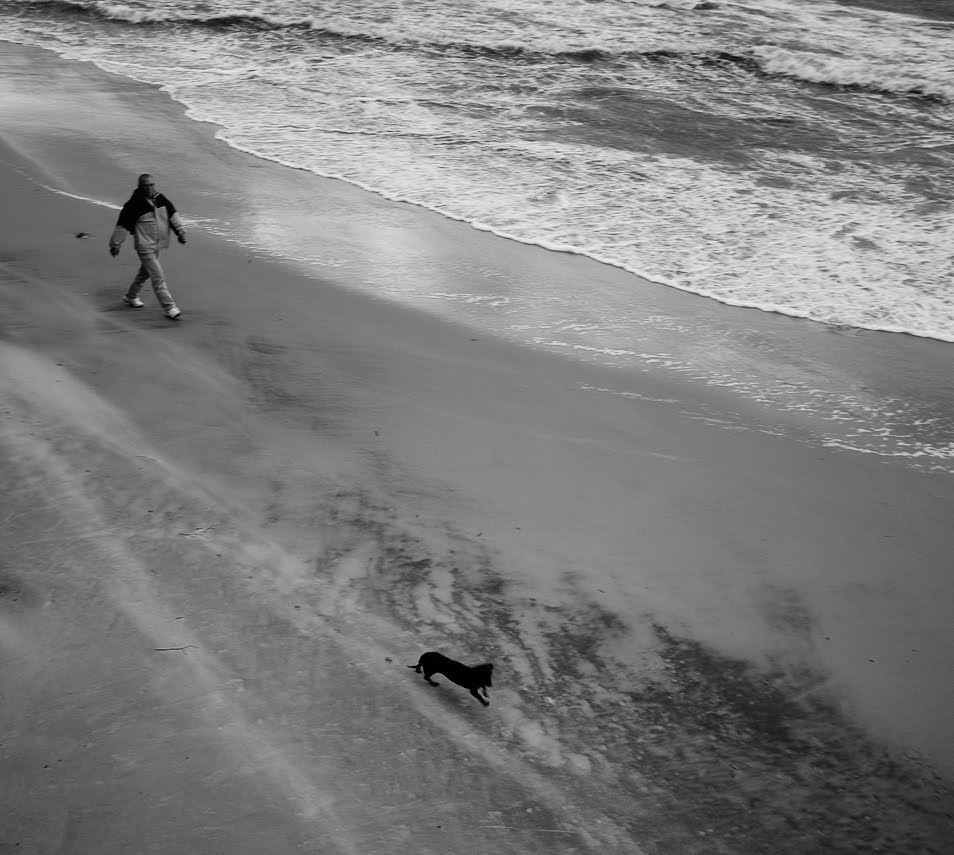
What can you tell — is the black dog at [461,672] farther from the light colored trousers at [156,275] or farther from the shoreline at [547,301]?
the light colored trousers at [156,275]

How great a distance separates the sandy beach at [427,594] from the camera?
14.8 ft

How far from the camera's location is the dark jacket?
8828mm

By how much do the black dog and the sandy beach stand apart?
17 cm

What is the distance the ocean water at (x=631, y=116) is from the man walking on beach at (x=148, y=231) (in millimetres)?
4262

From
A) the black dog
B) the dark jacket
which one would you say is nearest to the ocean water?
the dark jacket

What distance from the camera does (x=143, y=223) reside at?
8.85 metres

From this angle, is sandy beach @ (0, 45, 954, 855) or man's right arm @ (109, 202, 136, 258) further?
man's right arm @ (109, 202, 136, 258)

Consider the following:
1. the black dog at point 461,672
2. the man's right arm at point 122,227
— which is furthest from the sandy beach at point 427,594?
the man's right arm at point 122,227

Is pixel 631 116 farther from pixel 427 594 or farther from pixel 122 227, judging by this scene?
pixel 427 594

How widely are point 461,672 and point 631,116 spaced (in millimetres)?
14001

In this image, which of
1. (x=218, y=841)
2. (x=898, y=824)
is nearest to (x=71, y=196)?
(x=218, y=841)

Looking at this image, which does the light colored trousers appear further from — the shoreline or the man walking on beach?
the shoreline

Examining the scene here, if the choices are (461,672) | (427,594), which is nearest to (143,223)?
(427,594)

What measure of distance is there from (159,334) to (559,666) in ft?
17.1
